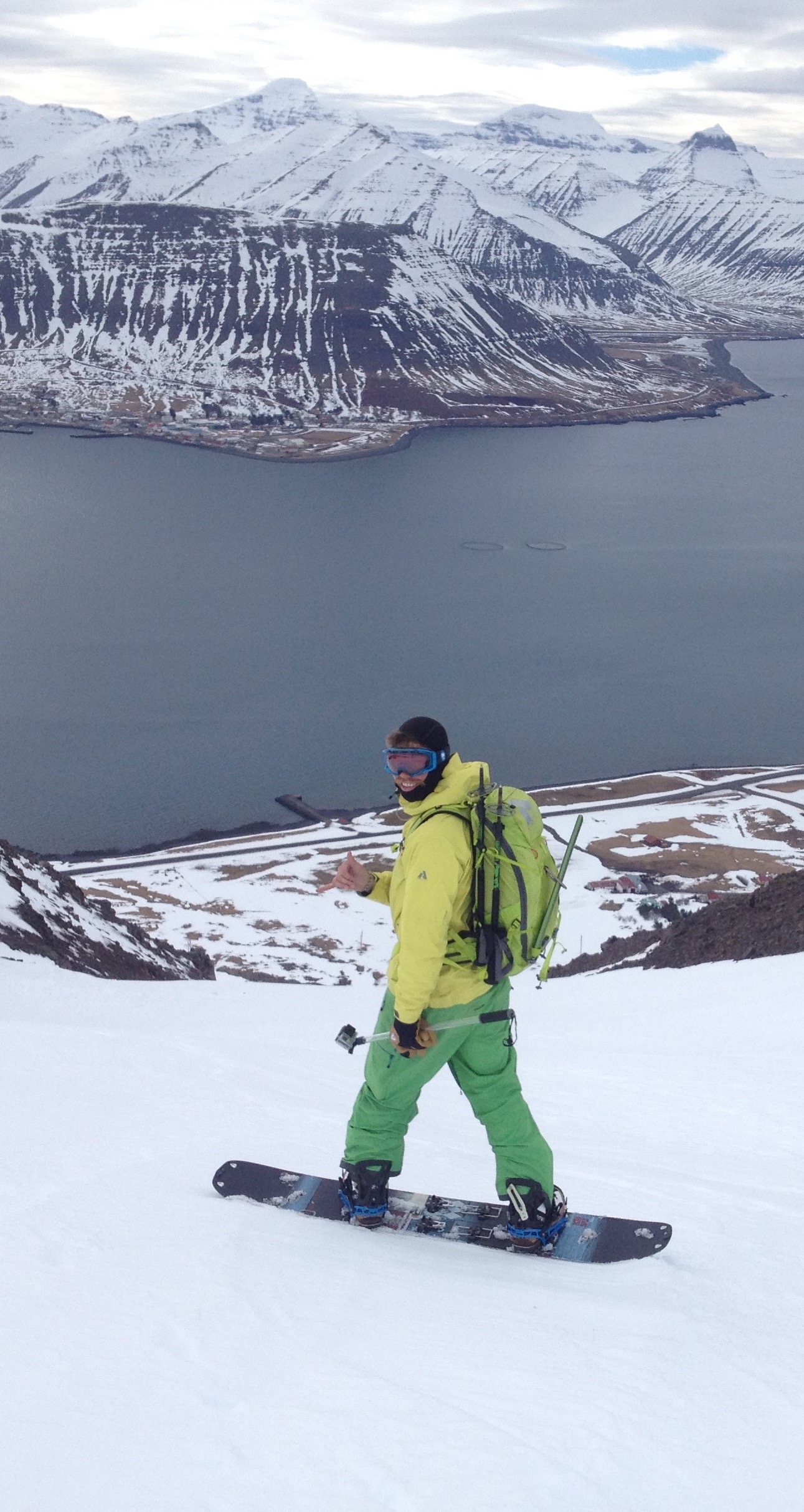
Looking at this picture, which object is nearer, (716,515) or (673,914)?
(673,914)

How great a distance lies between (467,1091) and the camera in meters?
4.64

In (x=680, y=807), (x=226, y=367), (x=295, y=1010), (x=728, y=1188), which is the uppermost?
(x=226, y=367)

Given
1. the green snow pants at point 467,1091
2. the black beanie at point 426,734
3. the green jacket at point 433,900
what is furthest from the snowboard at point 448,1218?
the black beanie at point 426,734

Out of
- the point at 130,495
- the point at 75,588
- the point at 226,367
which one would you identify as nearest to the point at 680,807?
the point at 75,588

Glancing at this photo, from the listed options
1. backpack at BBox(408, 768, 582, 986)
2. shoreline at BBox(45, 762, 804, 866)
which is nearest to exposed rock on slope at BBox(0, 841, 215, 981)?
backpack at BBox(408, 768, 582, 986)

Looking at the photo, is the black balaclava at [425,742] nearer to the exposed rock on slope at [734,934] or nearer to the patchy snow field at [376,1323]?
the patchy snow field at [376,1323]

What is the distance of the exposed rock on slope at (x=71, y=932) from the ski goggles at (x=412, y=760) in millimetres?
9327

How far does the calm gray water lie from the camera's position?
148ft

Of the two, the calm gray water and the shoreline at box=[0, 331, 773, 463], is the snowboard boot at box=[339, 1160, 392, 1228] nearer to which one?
the calm gray water

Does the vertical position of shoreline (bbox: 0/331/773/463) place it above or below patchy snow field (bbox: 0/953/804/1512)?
above

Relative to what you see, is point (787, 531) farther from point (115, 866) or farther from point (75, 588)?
point (115, 866)

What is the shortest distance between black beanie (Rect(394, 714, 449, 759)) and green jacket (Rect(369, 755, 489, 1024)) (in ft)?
0.37

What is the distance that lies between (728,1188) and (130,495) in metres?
97.7

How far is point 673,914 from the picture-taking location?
2831 cm
